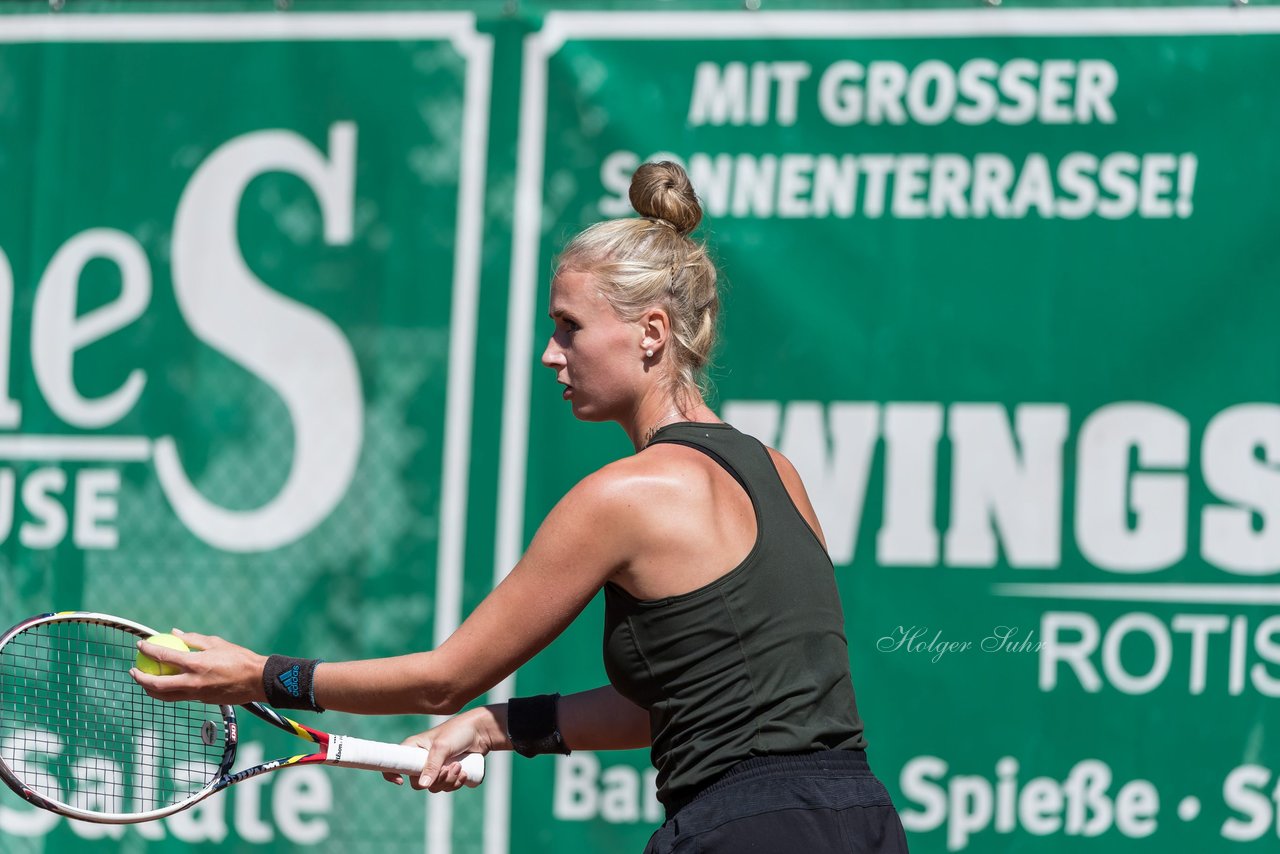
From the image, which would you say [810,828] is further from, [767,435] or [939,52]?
[939,52]

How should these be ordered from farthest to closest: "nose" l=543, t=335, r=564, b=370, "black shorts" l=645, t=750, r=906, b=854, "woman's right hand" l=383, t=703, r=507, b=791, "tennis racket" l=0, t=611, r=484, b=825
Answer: "tennis racket" l=0, t=611, r=484, b=825, "woman's right hand" l=383, t=703, r=507, b=791, "nose" l=543, t=335, r=564, b=370, "black shorts" l=645, t=750, r=906, b=854

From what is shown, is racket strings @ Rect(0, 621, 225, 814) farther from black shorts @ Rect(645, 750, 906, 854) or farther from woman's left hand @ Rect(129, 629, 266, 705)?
black shorts @ Rect(645, 750, 906, 854)

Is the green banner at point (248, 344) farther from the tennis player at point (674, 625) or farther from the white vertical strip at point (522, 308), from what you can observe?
the tennis player at point (674, 625)

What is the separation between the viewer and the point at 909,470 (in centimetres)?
396

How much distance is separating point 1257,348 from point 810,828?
2252mm

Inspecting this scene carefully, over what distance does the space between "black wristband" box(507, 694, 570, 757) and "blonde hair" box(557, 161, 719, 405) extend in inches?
25.5

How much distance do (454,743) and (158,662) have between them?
54cm

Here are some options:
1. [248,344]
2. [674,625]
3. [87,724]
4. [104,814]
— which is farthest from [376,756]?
[248,344]

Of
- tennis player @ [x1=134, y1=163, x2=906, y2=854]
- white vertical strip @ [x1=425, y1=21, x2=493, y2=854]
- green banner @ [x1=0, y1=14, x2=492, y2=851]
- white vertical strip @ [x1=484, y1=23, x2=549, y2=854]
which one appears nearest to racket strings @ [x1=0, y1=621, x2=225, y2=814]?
green banner @ [x1=0, y1=14, x2=492, y2=851]

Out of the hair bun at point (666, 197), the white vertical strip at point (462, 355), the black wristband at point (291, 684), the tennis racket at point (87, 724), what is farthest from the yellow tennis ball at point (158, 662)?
the white vertical strip at point (462, 355)

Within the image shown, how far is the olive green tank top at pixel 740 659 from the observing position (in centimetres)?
223

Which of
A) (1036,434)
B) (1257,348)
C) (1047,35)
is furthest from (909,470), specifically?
(1047,35)

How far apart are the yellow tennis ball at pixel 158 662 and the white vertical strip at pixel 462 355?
1.61 m

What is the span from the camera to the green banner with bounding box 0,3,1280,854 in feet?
12.6
